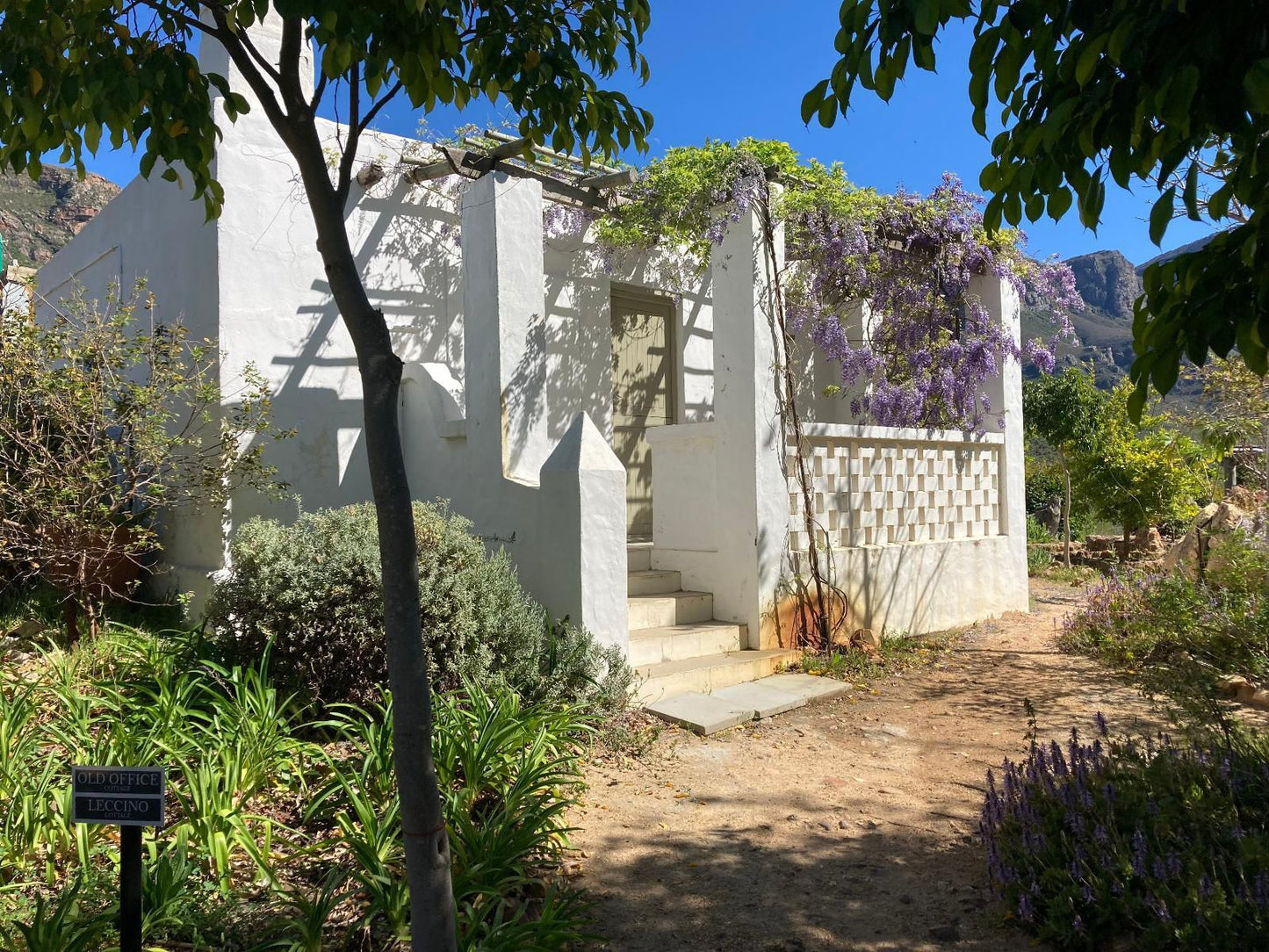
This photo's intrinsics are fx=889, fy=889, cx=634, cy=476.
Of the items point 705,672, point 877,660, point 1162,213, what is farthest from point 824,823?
point 877,660

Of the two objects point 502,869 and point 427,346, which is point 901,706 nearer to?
point 502,869

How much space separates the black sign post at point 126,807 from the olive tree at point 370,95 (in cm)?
65

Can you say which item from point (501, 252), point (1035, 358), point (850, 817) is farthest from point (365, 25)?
point (1035, 358)

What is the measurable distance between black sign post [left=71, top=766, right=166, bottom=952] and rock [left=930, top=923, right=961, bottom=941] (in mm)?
2494

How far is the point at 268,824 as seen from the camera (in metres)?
3.49

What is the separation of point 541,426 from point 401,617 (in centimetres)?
454

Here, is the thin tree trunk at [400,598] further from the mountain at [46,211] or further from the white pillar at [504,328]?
the mountain at [46,211]

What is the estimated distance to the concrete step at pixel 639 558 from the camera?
313 inches

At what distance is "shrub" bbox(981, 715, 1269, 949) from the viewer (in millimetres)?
2654

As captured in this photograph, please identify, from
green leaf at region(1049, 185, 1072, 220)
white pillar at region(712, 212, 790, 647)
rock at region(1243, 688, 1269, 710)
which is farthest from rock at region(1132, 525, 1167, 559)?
green leaf at region(1049, 185, 1072, 220)

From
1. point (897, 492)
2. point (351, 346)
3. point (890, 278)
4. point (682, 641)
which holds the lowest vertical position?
point (682, 641)

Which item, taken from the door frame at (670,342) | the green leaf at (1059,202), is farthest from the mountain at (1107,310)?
the green leaf at (1059,202)

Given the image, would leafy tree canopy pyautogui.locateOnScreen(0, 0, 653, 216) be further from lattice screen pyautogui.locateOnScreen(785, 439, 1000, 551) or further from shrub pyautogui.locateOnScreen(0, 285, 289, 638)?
lattice screen pyautogui.locateOnScreen(785, 439, 1000, 551)

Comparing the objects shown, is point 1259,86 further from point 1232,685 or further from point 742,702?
point 1232,685
